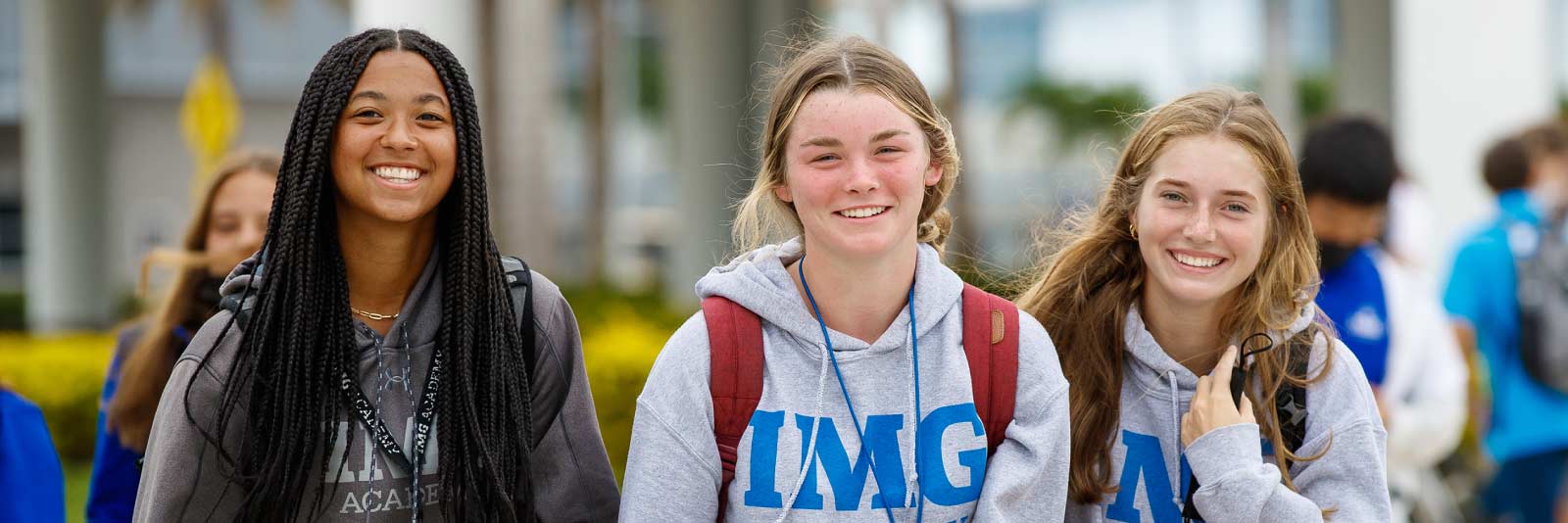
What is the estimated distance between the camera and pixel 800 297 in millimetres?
2326

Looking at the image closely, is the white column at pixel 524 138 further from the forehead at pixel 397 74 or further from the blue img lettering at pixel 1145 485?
the blue img lettering at pixel 1145 485

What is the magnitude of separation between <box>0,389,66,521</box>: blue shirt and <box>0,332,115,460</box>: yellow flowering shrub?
279 inches

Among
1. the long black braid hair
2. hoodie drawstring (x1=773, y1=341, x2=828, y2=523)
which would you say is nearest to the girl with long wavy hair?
hoodie drawstring (x1=773, y1=341, x2=828, y2=523)

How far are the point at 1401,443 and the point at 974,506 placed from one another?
2.44 meters

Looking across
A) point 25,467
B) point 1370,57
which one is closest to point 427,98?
point 25,467

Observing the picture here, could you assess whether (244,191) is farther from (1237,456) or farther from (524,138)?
(524,138)

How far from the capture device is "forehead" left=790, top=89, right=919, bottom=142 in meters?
2.24

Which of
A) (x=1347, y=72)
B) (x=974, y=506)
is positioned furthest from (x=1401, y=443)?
(x=1347, y=72)

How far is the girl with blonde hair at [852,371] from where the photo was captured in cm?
218

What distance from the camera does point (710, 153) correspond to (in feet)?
43.0

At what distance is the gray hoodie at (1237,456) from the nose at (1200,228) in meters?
0.23

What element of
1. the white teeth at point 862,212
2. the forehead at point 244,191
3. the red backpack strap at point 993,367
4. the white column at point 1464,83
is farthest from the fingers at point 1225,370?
the white column at point 1464,83

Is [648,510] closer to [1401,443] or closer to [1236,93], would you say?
[1236,93]

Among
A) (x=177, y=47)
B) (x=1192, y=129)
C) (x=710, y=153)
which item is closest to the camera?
(x=1192, y=129)
